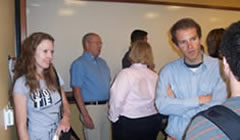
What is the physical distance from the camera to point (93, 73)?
2.78m

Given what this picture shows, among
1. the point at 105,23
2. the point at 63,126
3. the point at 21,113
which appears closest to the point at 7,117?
the point at 21,113

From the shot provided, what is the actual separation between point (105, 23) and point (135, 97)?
137 cm

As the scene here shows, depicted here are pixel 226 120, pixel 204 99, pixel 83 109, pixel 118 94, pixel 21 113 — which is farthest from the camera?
pixel 83 109

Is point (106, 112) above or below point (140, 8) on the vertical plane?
below

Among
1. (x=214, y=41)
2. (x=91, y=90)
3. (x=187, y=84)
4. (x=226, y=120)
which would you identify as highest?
(x=214, y=41)

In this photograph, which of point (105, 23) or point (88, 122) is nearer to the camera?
point (88, 122)

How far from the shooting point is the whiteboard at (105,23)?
3.14 metres

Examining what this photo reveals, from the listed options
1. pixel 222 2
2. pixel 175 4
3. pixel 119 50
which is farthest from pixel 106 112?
pixel 222 2

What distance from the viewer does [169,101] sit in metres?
1.55

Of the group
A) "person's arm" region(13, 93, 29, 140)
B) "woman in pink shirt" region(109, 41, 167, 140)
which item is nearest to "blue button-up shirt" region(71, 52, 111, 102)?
"woman in pink shirt" region(109, 41, 167, 140)

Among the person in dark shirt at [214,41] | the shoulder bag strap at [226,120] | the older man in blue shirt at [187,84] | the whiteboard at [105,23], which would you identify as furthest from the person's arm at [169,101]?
the whiteboard at [105,23]

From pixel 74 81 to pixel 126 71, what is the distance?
673 millimetres

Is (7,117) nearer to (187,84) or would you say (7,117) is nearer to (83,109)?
(187,84)

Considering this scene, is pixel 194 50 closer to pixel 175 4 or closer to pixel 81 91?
pixel 81 91
